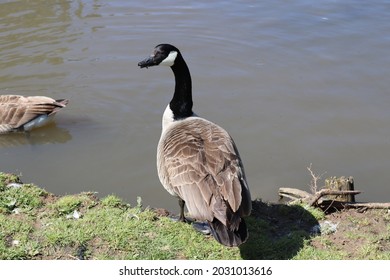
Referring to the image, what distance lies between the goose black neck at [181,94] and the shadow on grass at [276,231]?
1.53m

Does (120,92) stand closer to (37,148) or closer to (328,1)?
(37,148)

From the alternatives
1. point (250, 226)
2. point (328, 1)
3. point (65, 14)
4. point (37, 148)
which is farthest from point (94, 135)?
point (328, 1)

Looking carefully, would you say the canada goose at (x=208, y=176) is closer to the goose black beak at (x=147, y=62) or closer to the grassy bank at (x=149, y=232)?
the goose black beak at (x=147, y=62)

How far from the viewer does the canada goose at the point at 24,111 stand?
970 cm

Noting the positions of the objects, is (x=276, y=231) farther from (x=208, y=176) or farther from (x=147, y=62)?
(x=147, y=62)

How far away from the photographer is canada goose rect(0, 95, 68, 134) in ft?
31.8

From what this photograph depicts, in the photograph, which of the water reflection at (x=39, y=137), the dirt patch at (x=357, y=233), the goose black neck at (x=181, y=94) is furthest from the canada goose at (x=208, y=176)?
the water reflection at (x=39, y=137)

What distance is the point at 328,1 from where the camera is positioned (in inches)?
606

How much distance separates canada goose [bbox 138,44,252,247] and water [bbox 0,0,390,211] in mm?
1737

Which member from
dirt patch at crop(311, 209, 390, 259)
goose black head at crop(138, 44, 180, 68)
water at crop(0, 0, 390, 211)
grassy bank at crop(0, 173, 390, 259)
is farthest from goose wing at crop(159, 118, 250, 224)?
water at crop(0, 0, 390, 211)

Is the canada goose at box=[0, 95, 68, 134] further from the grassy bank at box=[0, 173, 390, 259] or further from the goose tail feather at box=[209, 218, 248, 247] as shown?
the goose tail feather at box=[209, 218, 248, 247]

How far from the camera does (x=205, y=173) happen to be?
5.34 m
